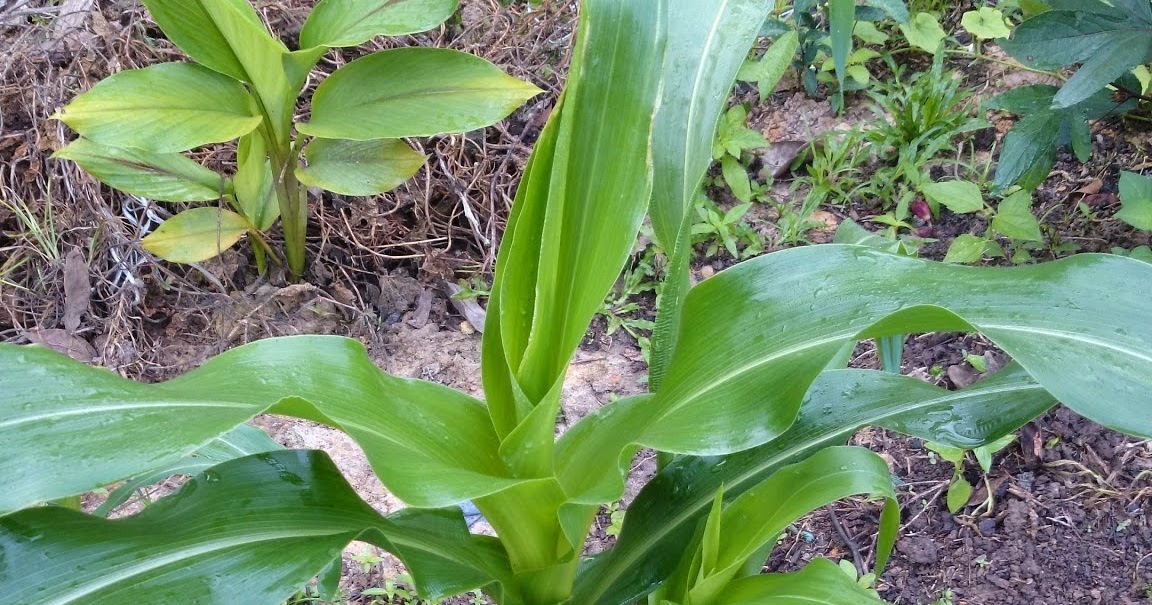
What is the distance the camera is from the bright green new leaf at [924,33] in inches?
79.3

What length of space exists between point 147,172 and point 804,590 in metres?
1.47

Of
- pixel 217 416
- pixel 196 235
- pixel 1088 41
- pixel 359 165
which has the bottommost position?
pixel 196 235

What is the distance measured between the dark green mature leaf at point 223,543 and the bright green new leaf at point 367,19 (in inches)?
34.2

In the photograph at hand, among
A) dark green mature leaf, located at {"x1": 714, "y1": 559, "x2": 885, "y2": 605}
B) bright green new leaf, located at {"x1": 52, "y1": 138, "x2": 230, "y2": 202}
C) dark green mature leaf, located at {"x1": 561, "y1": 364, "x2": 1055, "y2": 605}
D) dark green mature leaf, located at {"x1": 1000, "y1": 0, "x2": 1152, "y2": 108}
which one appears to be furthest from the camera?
bright green new leaf, located at {"x1": 52, "y1": 138, "x2": 230, "y2": 202}

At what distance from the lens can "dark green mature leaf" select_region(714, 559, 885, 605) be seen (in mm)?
766

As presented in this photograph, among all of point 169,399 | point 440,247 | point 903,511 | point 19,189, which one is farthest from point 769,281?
point 19,189

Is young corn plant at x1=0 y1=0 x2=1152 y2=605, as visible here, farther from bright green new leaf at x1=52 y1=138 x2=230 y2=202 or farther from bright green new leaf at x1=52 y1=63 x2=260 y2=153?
bright green new leaf at x1=52 y1=138 x2=230 y2=202

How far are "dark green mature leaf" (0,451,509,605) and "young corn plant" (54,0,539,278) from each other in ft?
2.42

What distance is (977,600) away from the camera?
127 centimetres

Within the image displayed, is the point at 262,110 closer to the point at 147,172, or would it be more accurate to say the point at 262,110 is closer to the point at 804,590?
the point at 147,172

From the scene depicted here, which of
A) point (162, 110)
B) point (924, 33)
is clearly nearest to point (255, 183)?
point (162, 110)

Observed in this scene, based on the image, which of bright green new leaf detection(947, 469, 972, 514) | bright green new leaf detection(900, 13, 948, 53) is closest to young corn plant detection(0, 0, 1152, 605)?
bright green new leaf detection(947, 469, 972, 514)

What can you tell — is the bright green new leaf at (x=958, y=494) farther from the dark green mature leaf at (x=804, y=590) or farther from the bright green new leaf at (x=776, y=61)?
the bright green new leaf at (x=776, y=61)

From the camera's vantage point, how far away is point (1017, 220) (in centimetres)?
162
